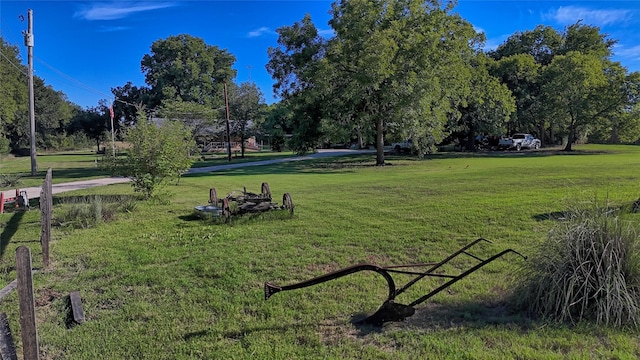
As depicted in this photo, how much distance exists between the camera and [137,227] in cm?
792

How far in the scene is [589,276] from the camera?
3.42 meters

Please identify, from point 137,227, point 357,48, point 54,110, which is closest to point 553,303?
point 137,227

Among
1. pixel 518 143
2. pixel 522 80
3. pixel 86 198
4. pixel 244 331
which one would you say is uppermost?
pixel 522 80

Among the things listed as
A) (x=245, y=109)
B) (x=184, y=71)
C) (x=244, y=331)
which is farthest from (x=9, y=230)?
(x=184, y=71)

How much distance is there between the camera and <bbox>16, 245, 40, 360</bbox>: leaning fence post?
98.9 inches

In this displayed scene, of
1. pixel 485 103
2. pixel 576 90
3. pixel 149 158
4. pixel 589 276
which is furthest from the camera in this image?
pixel 485 103

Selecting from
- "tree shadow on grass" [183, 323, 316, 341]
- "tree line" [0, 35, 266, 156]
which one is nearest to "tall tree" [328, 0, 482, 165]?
"tree shadow on grass" [183, 323, 316, 341]

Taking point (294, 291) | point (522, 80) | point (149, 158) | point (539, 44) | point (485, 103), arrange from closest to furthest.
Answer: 1. point (294, 291)
2. point (149, 158)
3. point (485, 103)
4. point (522, 80)
5. point (539, 44)

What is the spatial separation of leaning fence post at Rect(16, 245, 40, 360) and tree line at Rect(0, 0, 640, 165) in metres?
9.07

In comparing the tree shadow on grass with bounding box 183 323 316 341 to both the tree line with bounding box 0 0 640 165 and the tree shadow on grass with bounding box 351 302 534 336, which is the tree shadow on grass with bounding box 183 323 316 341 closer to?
the tree shadow on grass with bounding box 351 302 534 336

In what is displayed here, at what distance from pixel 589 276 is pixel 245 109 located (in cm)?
3516

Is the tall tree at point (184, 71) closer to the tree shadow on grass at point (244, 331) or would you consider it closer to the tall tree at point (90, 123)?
the tall tree at point (90, 123)

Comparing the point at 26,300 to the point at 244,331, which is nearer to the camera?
the point at 26,300

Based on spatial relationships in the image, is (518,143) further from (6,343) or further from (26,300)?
(26,300)
